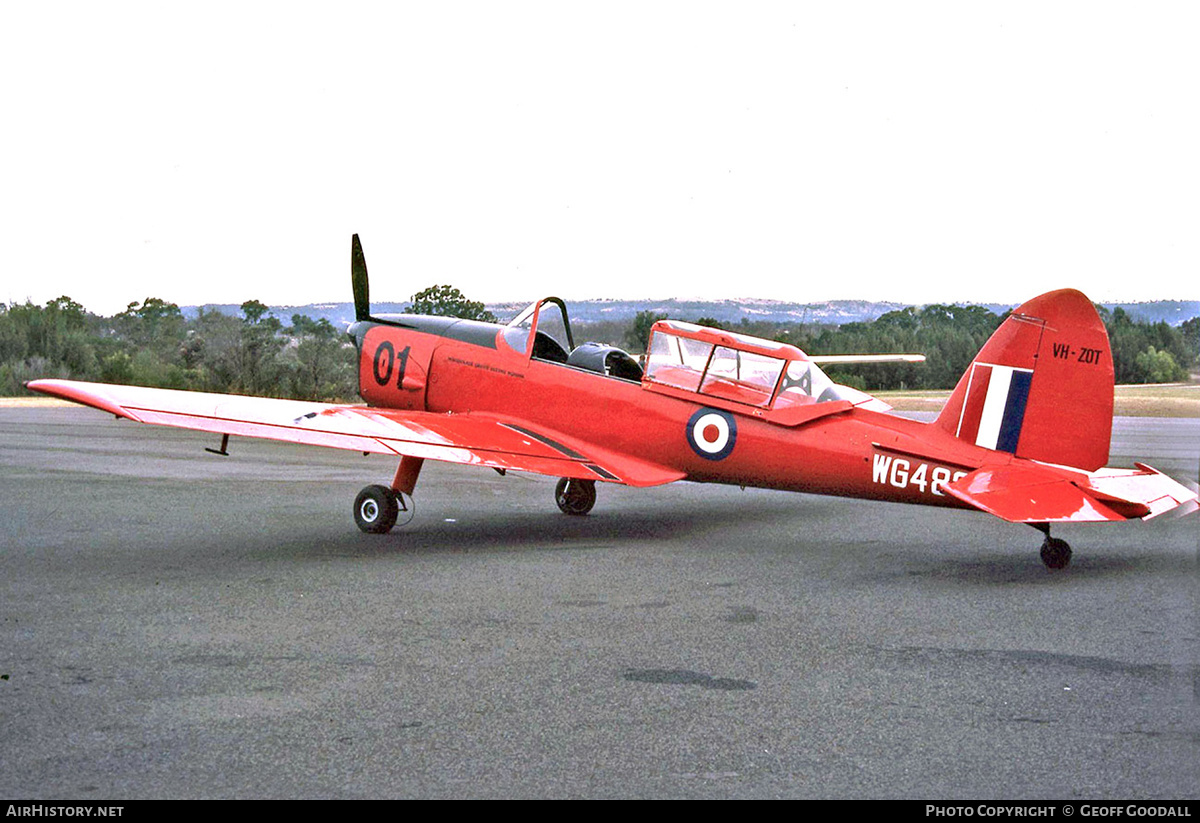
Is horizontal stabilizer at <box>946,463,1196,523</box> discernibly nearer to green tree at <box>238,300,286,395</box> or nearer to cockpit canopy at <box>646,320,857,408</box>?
cockpit canopy at <box>646,320,857,408</box>

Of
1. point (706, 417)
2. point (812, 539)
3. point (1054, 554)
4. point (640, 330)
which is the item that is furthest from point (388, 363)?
point (640, 330)

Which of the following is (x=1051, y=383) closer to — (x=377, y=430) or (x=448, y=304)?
(x=377, y=430)

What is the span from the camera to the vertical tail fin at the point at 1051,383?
831 centimetres

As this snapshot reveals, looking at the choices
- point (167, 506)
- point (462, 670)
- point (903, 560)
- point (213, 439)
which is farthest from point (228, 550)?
point (213, 439)

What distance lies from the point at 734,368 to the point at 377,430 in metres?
3.20

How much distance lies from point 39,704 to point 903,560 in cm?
631

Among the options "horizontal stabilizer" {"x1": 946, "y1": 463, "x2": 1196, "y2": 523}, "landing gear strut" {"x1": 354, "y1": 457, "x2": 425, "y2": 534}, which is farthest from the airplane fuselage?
"landing gear strut" {"x1": 354, "y1": 457, "x2": 425, "y2": 534}

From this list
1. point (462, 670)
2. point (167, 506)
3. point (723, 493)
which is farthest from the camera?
point (723, 493)

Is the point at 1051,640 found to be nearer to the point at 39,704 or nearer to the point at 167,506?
the point at 39,704

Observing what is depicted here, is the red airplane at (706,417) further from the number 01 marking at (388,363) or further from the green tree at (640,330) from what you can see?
the green tree at (640,330)

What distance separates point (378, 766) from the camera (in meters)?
4.39

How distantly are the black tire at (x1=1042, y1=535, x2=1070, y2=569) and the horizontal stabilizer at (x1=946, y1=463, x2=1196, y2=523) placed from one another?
1.90ft

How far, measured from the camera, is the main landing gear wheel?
11969mm

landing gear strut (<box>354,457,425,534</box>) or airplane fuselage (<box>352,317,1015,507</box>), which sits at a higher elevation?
airplane fuselage (<box>352,317,1015,507</box>)
